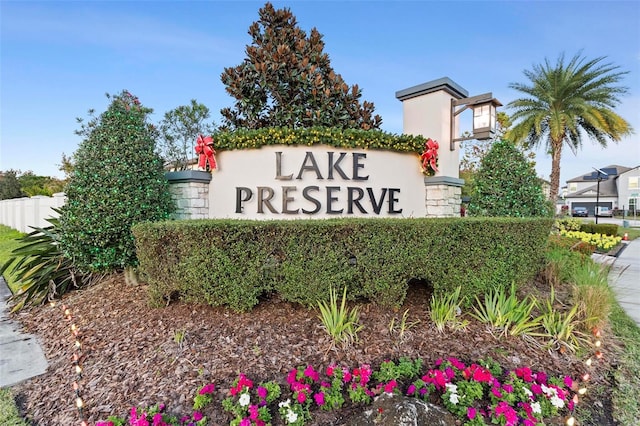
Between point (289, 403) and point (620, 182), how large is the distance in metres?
52.8

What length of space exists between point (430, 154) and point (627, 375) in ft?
12.6

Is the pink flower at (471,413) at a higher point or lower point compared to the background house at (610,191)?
lower

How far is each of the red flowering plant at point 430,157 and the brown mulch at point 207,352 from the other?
2.83 meters

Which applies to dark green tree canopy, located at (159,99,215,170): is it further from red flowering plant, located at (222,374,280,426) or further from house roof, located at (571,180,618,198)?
house roof, located at (571,180,618,198)

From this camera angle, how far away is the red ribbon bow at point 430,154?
18.6 ft

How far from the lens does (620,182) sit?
3922cm

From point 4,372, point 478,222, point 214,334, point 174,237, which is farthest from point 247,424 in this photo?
point 478,222

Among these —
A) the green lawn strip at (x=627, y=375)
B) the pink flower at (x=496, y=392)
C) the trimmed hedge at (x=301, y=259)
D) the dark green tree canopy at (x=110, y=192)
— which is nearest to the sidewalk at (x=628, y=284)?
the green lawn strip at (x=627, y=375)

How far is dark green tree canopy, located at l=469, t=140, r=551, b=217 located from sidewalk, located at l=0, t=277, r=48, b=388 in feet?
21.1

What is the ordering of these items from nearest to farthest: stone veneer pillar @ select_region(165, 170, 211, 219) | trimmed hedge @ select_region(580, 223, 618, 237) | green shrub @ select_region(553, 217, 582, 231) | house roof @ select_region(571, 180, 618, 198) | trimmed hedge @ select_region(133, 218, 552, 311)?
trimmed hedge @ select_region(133, 218, 552, 311), stone veneer pillar @ select_region(165, 170, 211, 219), trimmed hedge @ select_region(580, 223, 618, 237), green shrub @ select_region(553, 217, 582, 231), house roof @ select_region(571, 180, 618, 198)

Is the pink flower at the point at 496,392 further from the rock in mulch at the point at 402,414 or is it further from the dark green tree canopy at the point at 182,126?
the dark green tree canopy at the point at 182,126

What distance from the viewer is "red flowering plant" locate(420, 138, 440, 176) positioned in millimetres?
5676

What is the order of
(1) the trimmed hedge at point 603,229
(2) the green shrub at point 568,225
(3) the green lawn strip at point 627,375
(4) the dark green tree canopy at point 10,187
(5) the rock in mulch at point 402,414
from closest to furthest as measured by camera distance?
1. (5) the rock in mulch at point 402,414
2. (3) the green lawn strip at point 627,375
3. (1) the trimmed hedge at point 603,229
4. (2) the green shrub at point 568,225
5. (4) the dark green tree canopy at point 10,187

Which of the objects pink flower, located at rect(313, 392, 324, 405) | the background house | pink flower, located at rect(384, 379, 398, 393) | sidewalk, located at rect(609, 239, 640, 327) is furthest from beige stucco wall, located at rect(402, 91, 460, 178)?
the background house
